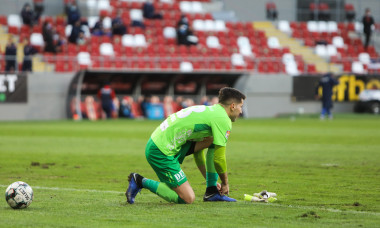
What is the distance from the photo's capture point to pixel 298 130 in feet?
81.1

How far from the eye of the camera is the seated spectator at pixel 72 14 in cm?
3456

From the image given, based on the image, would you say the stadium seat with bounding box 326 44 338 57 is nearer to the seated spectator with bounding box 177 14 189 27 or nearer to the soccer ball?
the seated spectator with bounding box 177 14 189 27

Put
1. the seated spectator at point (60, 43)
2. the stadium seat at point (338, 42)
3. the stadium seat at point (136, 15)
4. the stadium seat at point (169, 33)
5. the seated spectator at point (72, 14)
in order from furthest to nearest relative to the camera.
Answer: the stadium seat at point (338, 42)
the stadium seat at point (136, 15)
the stadium seat at point (169, 33)
the seated spectator at point (72, 14)
the seated spectator at point (60, 43)

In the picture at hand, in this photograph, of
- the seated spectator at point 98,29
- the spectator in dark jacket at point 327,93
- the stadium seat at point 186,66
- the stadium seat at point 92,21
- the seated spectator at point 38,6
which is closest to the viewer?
the spectator in dark jacket at point 327,93

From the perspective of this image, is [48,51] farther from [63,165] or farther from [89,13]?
[63,165]

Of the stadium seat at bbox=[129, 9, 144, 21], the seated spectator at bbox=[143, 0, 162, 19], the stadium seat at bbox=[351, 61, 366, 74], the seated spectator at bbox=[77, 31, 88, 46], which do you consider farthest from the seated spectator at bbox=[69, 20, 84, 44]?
the stadium seat at bbox=[351, 61, 366, 74]

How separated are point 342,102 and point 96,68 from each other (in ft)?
46.5

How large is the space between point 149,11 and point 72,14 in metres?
5.03

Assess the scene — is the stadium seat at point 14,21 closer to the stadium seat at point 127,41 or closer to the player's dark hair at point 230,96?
the stadium seat at point 127,41

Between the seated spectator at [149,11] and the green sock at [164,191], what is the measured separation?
30166 mm

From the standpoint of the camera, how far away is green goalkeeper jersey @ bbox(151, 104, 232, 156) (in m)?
8.12

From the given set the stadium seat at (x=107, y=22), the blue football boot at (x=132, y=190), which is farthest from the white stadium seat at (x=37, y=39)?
the blue football boot at (x=132, y=190)

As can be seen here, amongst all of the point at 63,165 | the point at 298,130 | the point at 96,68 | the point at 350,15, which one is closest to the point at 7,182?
the point at 63,165

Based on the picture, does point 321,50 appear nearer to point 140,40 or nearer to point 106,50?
point 140,40
